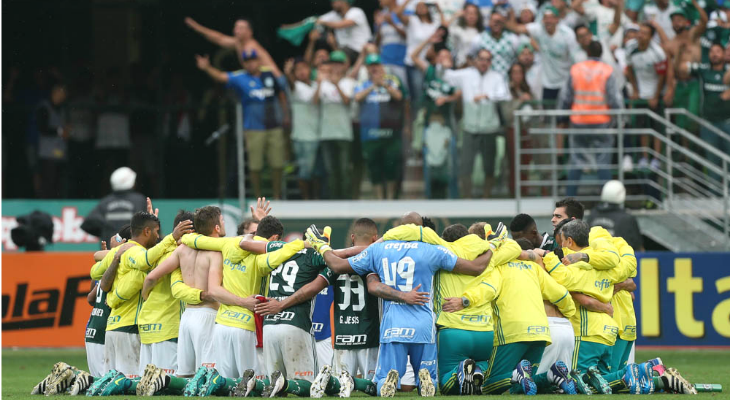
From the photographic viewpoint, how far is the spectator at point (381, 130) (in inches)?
739

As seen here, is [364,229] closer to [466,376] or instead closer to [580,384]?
[466,376]

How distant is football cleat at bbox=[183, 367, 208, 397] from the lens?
1177 centimetres

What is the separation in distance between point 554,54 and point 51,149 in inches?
343

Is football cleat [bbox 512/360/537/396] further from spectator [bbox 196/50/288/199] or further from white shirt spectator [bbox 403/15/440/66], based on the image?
white shirt spectator [bbox 403/15/440/66]

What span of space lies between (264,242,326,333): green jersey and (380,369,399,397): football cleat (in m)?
1.06

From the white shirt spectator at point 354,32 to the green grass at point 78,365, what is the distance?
6820 mm

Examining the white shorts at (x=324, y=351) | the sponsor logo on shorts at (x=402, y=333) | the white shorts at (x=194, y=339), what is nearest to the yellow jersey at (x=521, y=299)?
the sponsor logo on shorts at (x=402, y=333)

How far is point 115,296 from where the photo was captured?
12.8m

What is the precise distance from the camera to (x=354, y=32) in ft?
68.2

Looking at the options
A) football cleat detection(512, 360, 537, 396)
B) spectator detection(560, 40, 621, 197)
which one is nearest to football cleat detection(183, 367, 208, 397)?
football cleat detection(512, 360, 537, 396)

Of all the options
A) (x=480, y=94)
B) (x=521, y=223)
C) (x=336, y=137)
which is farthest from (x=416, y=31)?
(x=521, y=223)

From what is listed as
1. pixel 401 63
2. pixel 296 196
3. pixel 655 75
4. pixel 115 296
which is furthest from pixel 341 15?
pixel 115 296

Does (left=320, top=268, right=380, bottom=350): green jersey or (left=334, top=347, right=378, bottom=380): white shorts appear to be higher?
(left=320, top=268, right=380, bottom=350): green jersey

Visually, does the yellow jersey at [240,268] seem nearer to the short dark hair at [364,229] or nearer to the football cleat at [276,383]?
the short dark hair at [364,229]
